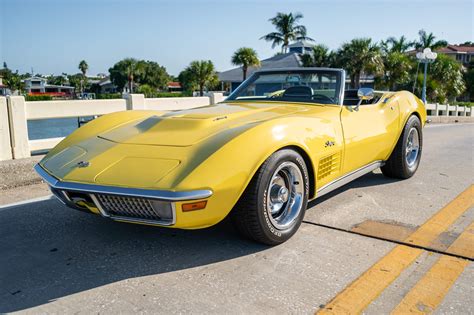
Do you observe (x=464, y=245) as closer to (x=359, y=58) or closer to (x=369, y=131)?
(x=369, y=131)

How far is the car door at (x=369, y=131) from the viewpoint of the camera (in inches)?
145

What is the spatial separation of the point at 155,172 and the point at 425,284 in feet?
5.46

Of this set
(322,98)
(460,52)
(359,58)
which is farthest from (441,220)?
(460,52)

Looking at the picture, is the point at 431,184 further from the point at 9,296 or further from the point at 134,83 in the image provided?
the point at 134,83

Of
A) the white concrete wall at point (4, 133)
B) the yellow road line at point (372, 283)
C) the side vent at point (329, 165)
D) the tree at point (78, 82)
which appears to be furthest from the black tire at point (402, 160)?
the tree at point (78, 82)

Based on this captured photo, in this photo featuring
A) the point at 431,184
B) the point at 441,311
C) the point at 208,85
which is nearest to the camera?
the point at 441,311

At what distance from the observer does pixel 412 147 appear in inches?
202

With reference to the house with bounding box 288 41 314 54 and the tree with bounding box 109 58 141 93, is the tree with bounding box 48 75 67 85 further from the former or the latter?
the house with bounding box 288 41 314 54

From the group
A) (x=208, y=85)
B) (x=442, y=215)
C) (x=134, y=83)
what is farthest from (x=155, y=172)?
(x=134, y=83)

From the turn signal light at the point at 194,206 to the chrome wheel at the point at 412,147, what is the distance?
10.9 ft

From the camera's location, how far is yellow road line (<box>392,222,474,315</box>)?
2.16 meters

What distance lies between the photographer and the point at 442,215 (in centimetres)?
363

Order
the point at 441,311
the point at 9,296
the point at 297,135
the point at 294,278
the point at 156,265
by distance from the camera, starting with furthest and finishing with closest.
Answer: the point at 297,135, the point at 156,265, the point at 294,278, the point at 9,296, the point at 441,311

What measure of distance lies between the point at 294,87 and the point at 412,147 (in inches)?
71.7
